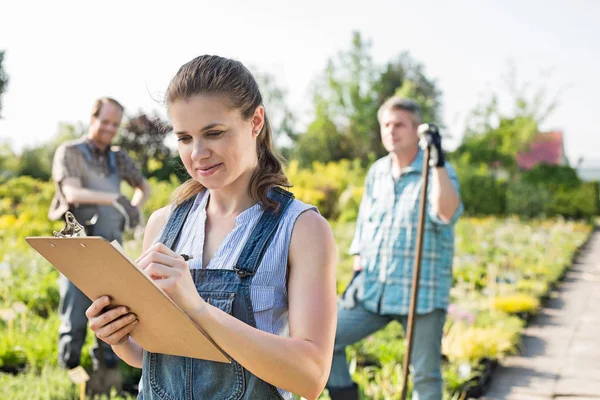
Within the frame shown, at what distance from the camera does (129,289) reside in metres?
1.17

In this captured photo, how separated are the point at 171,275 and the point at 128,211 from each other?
2.87 metres

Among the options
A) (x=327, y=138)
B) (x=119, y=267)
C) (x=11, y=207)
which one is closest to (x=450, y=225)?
(x=119, y=267)

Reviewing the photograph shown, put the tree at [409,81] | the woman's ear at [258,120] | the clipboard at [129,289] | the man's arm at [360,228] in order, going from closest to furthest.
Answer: the clipboard at [129,289], the woman's ear at [258,120], the man's arm at [360,228], the tree at [409,81]

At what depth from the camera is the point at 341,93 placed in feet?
122

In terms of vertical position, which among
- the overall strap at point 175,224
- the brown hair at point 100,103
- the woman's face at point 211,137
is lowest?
the overall strap at point 175,224

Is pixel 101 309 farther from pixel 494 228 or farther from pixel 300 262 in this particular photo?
pixel 494 228

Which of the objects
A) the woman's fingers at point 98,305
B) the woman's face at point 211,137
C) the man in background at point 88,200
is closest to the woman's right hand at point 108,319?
the woman's fingers at point 98,305

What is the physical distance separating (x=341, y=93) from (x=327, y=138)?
667 centimetres

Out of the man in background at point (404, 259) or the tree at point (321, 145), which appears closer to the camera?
the man in background at point (404, 259)

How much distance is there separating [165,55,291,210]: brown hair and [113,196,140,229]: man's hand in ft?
8.11

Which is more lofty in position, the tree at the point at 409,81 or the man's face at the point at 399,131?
the tree at the point at 409,81

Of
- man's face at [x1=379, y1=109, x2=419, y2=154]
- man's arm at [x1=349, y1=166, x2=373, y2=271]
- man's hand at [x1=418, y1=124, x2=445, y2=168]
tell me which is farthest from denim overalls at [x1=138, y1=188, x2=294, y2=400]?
man's arm at [x1=349, y1=166, x2=373, y2=271]

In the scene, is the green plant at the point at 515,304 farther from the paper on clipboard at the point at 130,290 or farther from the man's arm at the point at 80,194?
the paper on clipboard at the point at 130,290

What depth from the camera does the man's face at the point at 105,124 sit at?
3.81 metres
